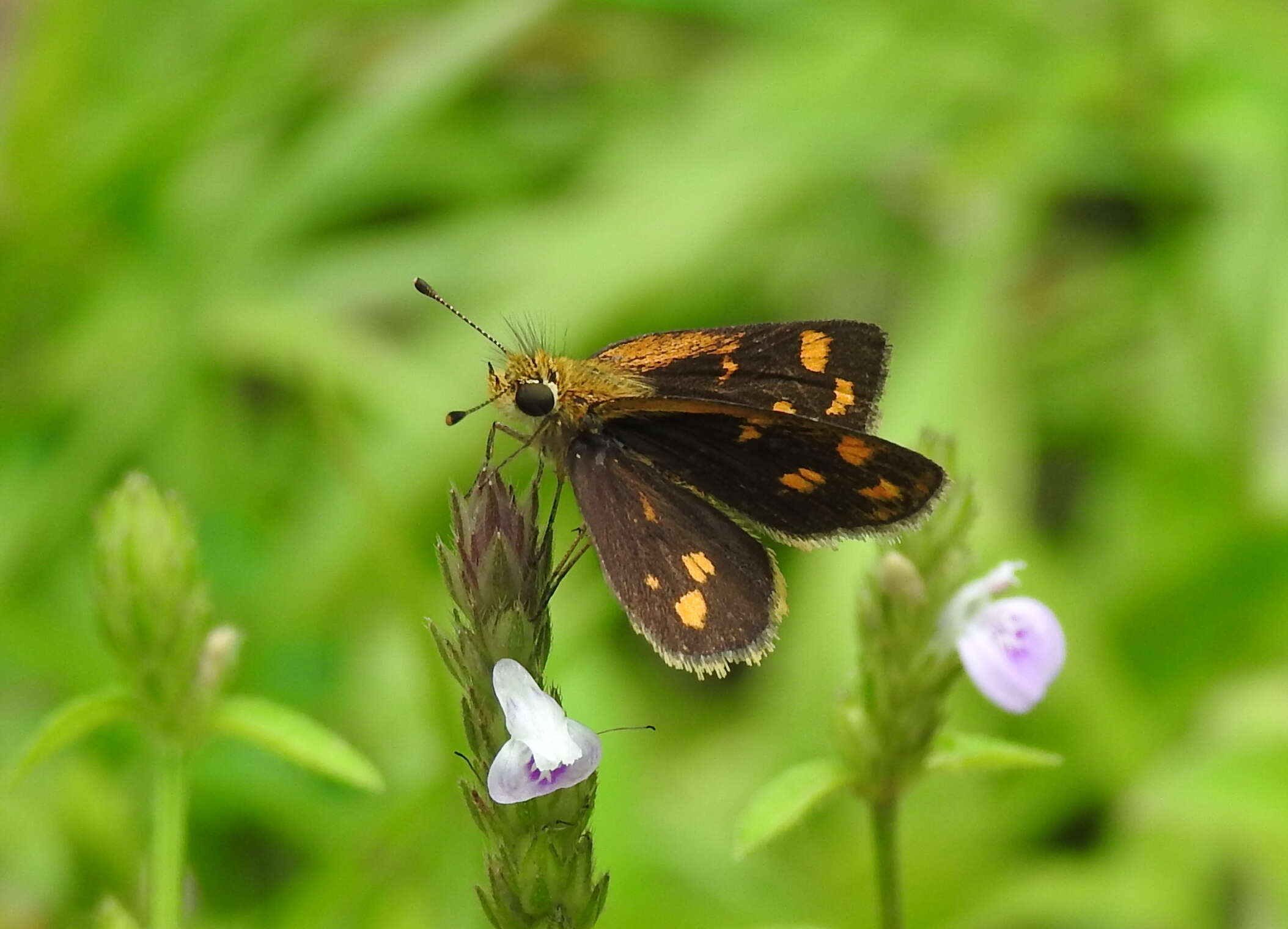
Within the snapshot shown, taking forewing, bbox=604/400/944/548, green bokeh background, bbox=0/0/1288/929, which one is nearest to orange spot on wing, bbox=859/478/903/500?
forewing, bbox=604/400/944/548

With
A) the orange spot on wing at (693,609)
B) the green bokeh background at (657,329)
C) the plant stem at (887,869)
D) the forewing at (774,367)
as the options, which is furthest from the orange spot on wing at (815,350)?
the green bokeh background at (657,329)

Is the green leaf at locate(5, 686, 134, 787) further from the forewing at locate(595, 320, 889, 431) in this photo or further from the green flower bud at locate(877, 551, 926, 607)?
the green flower bud at locate(877, 551, 926, 607)

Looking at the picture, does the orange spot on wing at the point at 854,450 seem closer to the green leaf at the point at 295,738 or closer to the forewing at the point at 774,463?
the forewing at the point at 774,463

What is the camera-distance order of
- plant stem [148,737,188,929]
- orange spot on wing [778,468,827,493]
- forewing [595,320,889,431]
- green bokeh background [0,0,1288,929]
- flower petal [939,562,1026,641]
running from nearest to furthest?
plant stem [148,737,188,929]
flower petal [939,562,1026,641]
orange spot on wing [778,468,827,493]
forewing [595,320,889,431]
green bokeh background [0,0,1288,929]

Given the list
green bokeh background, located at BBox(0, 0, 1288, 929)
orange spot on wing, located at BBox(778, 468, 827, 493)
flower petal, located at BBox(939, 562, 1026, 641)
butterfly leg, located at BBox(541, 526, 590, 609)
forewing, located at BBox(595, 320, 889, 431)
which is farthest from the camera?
green bokeh background, located at BBox(0, 0, 1288, 929)

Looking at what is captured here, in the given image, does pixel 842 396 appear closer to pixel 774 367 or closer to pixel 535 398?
pixel 774 367

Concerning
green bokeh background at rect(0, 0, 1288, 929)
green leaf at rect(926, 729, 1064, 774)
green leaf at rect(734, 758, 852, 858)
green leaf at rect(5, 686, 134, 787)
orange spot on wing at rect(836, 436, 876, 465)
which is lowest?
green leaf at rect(5, 686, 134, 787)

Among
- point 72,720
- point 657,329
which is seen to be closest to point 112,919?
point 72,720

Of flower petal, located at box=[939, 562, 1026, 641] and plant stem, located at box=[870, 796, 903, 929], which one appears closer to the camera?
plant stem, located at box=[870, 796, 903, 929]
